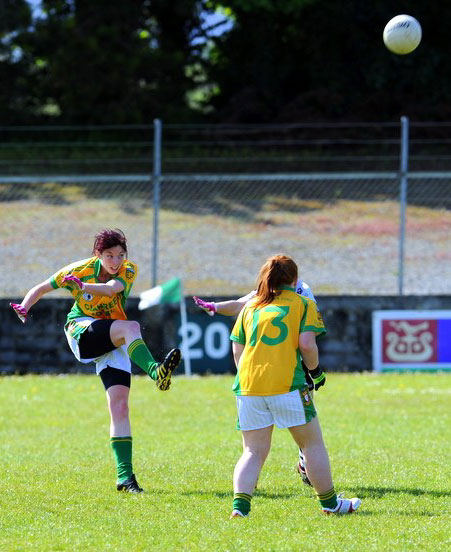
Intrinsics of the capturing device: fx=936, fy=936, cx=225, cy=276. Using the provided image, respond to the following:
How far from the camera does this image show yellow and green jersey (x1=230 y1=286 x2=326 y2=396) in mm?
5516

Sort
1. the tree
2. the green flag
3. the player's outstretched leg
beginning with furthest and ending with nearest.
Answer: the tree, the green flag, the player's outstretched leg

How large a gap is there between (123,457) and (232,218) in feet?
46.1

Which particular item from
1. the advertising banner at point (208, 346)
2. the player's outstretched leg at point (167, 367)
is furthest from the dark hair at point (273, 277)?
the advertising banner at point (208, 346)

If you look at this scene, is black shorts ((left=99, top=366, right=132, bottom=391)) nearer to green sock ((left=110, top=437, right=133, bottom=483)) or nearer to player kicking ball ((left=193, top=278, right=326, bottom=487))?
green sock ((left=110, top=437, right=133, bottom=483))

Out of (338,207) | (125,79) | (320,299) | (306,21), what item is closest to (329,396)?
(320,299)

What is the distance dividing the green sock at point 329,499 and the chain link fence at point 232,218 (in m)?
9.61

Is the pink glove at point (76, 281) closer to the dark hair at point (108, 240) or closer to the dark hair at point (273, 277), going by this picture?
the dark hair at point (108, 240)

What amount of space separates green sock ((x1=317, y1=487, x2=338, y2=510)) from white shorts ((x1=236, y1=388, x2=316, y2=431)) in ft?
1.52

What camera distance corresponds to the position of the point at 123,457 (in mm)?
6570

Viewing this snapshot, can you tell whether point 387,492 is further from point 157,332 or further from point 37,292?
point 157,332

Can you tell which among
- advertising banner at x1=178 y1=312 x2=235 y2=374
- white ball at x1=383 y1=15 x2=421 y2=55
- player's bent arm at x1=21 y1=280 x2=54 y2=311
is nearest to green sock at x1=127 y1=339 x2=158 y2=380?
player's bent arm at x1=21 y1=280 x2=54 y2=311

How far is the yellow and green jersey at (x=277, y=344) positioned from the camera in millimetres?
5516

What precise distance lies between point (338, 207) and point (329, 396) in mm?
9041

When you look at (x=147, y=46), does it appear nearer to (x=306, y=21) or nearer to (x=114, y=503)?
(x=306, y=21)
